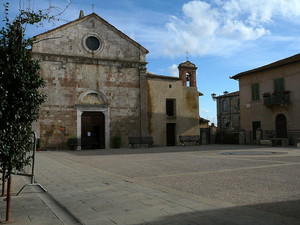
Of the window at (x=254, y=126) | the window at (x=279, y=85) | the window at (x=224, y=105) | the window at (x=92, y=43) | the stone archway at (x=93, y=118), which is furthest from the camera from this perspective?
the window at (x=224, y=105)

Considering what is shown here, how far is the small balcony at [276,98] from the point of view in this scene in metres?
24.6

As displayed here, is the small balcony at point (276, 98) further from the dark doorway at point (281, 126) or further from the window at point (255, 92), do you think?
the window at point (255, 92)

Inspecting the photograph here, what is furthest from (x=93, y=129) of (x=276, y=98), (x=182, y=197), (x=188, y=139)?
(x=182, y=197)

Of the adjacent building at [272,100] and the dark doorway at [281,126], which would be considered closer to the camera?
the adjacent building at [272,100]

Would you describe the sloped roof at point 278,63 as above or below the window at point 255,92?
above

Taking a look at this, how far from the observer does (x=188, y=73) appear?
29.0 meters

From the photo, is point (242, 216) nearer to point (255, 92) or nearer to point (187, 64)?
point (187, 64)

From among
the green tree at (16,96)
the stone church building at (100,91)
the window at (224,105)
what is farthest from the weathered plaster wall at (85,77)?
the window at (224,105)

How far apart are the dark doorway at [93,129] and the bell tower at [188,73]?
29.9 feet

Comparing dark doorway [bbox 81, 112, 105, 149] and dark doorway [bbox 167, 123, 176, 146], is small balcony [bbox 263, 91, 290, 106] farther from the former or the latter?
dark doorway [bbox 81, 112, 105, 149]

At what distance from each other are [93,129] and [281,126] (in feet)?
52.9

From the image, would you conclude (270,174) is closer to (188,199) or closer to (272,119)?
(188,199)

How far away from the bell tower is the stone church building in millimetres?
738

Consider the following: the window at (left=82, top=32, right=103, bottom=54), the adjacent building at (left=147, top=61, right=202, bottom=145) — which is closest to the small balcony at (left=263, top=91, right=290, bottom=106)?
the adjacent building at (left=147, top=61, right=202, bottom=145)
